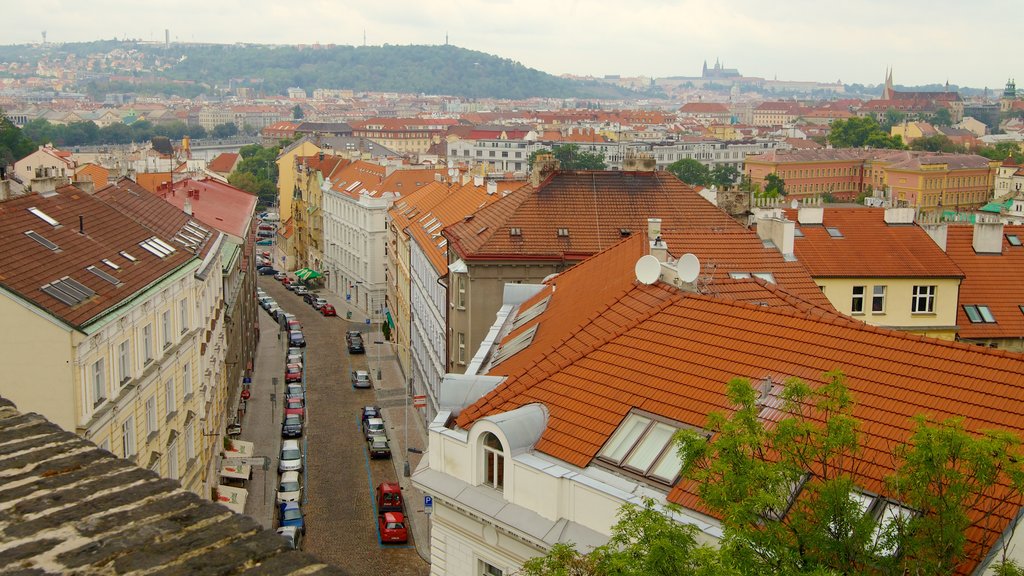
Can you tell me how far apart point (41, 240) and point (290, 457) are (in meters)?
19.8

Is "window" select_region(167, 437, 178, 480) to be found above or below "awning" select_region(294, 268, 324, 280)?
above

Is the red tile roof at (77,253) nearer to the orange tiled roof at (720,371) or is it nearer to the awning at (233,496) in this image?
the awning at (233,496)

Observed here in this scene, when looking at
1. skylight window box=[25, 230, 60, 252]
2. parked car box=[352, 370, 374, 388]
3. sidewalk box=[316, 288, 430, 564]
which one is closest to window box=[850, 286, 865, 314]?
sidewalk box=[316, 288, 430, 564]

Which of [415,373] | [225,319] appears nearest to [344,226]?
[415,373]

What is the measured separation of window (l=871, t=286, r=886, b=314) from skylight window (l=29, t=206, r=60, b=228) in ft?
93.2

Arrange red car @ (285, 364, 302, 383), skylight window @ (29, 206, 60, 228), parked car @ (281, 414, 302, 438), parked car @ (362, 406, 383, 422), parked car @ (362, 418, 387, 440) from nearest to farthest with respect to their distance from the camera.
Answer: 1. skylight window @ (29, 206, 60, 228)
2. parked car @ (362, 418, 387, 440)
3. parked car @ (281, 414, 302, 438)
4. parked car @ (362, 406, 383, 422)
5. red car @ (285, 364, 302, 383)

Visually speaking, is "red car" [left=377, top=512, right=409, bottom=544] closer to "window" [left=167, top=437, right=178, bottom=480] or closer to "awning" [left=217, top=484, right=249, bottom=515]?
"awning" [left=217, top=484, right=249, bottom=515]

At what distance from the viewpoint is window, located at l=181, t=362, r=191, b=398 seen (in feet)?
116

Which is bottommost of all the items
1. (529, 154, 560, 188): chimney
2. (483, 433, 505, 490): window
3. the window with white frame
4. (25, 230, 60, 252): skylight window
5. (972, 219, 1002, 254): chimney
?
(483, 433, 505, 490): window

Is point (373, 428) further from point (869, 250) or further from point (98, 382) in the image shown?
point (98, 382)

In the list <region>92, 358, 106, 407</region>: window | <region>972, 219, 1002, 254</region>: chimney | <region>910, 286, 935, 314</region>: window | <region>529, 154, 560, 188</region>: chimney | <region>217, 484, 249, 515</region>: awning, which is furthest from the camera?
<region>529, 154, 560, 188</region>: chimney

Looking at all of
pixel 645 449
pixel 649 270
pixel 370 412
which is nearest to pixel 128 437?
pixel 649 270

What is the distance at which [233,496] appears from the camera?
40.2 meters

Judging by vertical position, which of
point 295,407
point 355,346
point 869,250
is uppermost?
point 869,250
